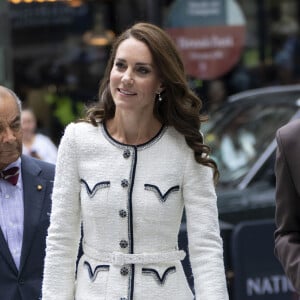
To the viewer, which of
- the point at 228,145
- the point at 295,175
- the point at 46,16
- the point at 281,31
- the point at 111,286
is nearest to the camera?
the point at 295,175

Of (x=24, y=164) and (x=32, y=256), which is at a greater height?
(x=24, y=164)

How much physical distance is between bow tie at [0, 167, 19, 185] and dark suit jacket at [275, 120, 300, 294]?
1.41 m

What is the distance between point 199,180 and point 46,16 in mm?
8594

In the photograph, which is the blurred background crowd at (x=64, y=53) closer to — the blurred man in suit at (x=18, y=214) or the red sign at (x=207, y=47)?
the red sign at (x=207, y=47)

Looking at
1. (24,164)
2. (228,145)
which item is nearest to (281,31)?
(228,145)

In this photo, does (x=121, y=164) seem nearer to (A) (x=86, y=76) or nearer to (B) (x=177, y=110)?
(B) (x=177, y=110)

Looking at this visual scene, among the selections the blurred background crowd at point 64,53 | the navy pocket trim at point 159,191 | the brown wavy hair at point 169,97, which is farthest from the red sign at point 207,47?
the navy pocket trim at point 159,191

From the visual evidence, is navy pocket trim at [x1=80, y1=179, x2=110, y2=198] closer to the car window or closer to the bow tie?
the bow tie

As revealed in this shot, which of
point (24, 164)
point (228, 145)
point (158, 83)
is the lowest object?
point (228, 145)

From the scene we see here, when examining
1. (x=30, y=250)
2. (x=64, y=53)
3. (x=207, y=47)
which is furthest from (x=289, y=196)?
(x=64, y=53)

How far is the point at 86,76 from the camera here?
13.0 metres

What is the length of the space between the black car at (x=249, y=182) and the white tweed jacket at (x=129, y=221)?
106 inches

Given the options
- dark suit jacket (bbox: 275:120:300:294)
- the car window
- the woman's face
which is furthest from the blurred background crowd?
dark suit jacket (bbox: 275:120:300:294)

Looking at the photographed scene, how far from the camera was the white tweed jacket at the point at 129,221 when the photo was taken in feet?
13.4
